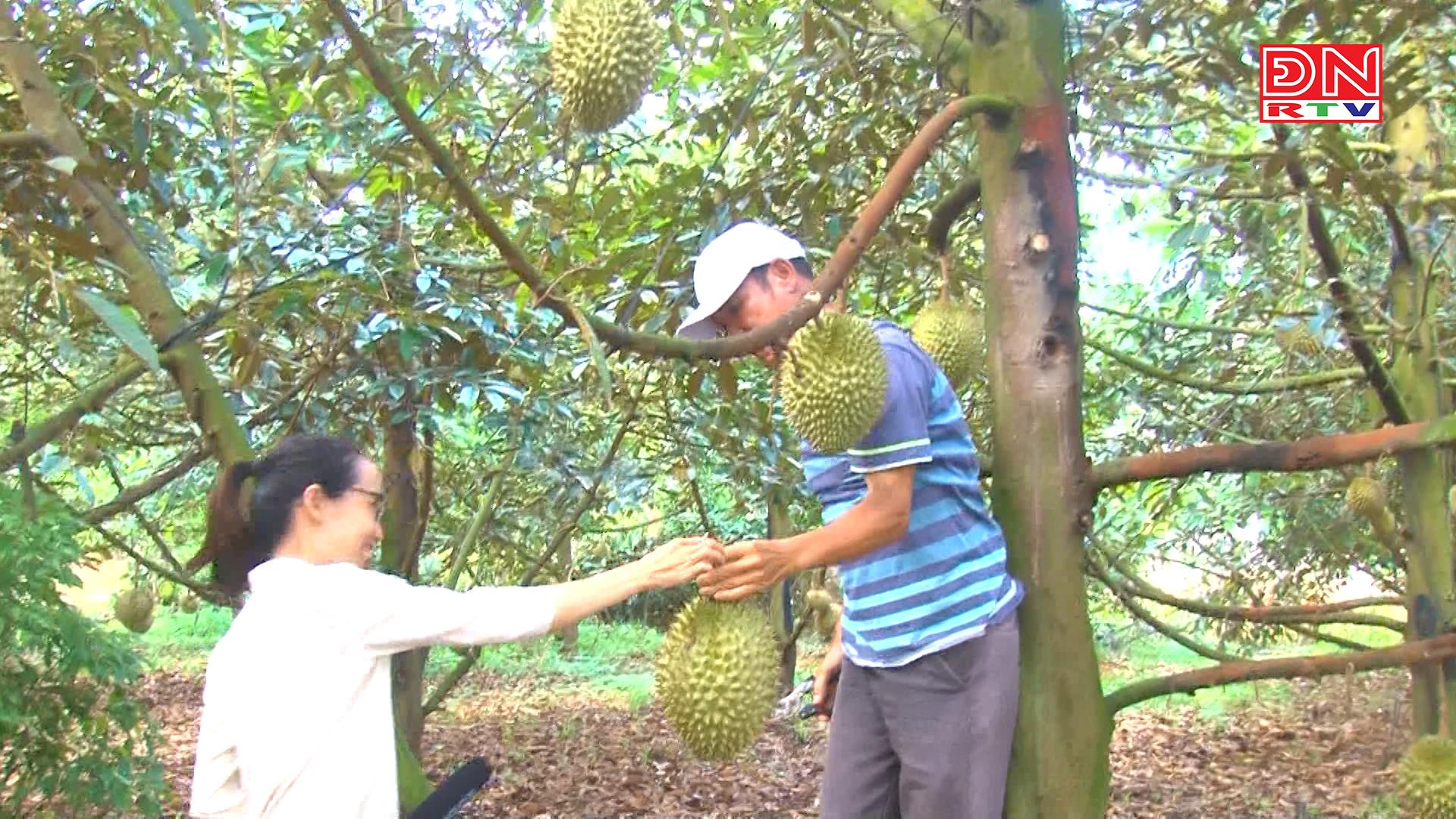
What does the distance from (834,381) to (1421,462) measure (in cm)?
172

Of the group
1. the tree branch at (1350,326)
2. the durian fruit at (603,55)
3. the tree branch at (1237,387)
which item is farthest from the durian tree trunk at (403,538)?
the tree branch at (1350,326)

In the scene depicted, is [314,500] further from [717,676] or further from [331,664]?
[717,676]

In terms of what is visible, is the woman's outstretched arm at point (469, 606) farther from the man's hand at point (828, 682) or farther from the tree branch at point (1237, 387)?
the tree branch at point (1237, 387)

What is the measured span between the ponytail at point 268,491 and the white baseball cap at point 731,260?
0.51 meters

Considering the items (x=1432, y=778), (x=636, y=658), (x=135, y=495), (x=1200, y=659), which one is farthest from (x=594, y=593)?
(x=1200, y=659)

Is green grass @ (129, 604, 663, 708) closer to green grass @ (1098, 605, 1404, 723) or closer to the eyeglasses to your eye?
green grass @ (1098, 605, 1404, 723)

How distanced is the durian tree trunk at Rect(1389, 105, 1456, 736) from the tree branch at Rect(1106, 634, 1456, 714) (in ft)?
2.57

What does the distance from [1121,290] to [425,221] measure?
305cm

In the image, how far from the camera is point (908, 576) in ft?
5.81

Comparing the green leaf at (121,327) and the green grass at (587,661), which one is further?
the green grass at (587,661)

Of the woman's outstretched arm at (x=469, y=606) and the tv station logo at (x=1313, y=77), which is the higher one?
the tv station logo at (x=1313, y=77)

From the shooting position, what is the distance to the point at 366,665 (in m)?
1.54

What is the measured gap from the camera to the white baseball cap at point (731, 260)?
162cm

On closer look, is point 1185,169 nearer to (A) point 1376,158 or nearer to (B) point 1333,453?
(B) point 1333,453
